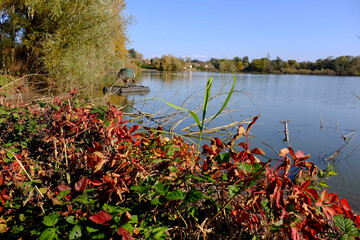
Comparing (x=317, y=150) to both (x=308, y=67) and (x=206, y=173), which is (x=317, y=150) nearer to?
(x=206, y=173)

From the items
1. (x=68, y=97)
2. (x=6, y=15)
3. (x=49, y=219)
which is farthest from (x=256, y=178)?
(x=6, y=15)

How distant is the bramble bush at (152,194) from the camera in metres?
0.84

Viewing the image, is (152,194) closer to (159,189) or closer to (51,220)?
(159,189)

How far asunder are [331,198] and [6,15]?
1588cm

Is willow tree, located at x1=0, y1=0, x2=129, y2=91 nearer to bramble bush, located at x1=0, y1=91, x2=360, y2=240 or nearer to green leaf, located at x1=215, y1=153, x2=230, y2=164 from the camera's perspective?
bramble bush, located at x1=0, y1=91, x2=360, y2=240

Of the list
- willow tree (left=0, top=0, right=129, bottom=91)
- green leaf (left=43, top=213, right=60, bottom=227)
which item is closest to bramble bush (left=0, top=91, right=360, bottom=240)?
green leaf (left=43, top=213, right=60, bottom=227)

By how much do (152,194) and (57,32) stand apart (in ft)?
42.8

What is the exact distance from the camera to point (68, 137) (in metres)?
1.27

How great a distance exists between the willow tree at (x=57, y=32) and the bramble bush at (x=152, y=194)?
36.8ft

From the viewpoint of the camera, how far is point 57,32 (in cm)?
1170

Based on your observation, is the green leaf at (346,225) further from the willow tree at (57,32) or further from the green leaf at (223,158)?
the willow tree at (57,32)

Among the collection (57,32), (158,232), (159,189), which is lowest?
(158,232)

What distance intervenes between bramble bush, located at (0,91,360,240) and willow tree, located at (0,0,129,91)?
36.8ft

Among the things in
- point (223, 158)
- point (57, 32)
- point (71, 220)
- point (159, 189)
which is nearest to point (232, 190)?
point (223, 158)
